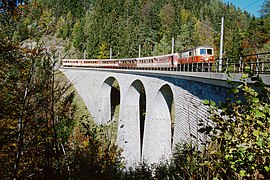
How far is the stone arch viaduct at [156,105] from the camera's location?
9118 mm

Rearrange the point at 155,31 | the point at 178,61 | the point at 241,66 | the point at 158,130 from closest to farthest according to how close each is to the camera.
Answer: the point at 241,66 < the point at 158,130 < the point at 178,61 < the point at 155,31

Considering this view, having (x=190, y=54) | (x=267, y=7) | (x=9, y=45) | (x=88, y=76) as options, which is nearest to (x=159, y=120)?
(x=190, y=54)

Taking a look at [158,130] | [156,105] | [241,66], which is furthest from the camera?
[158,130]

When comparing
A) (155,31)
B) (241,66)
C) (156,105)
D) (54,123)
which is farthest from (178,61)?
(155,31)

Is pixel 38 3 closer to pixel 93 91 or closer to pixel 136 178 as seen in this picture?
pixel 136 178

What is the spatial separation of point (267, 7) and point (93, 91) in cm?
2014

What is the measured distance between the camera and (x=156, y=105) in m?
16.6

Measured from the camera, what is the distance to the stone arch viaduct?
912 cm

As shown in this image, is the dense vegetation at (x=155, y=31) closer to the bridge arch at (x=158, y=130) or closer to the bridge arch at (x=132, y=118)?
the bridge arch at (x=132, y=118)

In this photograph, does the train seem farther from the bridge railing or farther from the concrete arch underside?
the concrete arch underside

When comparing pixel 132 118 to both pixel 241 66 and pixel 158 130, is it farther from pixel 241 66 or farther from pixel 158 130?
pixel 241 66

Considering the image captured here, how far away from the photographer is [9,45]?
13.5 feet

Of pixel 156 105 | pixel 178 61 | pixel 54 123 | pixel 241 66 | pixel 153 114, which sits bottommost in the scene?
pixel 153 114

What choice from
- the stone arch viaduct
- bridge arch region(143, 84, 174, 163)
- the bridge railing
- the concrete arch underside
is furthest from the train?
bridge arch region(143, 84, 174, 163)
